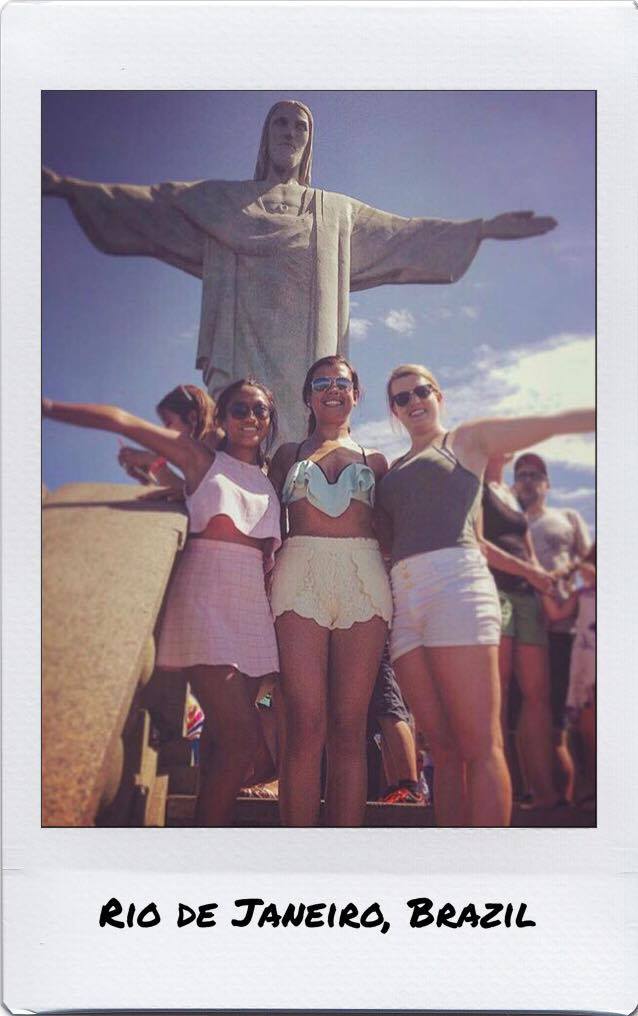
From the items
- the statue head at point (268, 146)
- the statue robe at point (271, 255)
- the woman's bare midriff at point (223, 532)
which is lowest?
the woman's bare midriff at point (223, 532)

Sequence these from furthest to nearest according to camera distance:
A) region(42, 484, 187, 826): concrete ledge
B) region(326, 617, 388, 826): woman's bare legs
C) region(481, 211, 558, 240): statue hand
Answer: region(481, 211, 558, 240): statue hand
region(326, 617, 388, 826): woman's bare legs
region(42, 484, 187, 826): concrete ledge

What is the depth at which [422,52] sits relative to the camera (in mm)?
4000

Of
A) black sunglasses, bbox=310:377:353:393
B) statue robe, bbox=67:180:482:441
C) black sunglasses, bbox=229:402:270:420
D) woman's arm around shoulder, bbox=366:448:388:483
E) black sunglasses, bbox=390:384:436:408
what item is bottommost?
woman's arm around shoulder, bbox=366:448:388:483

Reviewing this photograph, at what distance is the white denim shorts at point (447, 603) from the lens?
4004 millimetres

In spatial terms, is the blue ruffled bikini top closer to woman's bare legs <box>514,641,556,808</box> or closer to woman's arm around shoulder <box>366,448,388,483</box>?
woman's arm around shoulder <box>366,448,388,483</box>

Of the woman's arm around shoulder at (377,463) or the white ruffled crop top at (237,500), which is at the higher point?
the woman's arm around shoulder at (377,463)

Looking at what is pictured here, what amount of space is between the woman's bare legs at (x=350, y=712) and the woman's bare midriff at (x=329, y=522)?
0.89ft

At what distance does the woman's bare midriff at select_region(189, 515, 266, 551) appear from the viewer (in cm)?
402

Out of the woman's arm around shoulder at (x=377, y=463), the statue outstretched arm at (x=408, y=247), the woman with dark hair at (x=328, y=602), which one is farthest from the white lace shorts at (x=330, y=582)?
the statue outstretched arm at (x=408, y=247)

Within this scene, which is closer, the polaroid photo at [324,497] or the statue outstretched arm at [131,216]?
the polaroid photo at [324,497]

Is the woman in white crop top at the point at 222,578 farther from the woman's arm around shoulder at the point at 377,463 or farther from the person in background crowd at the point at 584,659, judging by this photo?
the person in background crowd at the point at 584,659

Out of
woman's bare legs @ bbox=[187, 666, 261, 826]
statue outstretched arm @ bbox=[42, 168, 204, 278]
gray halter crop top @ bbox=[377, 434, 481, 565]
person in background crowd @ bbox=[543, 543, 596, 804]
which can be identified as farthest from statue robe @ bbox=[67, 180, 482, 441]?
person in background crowd @ bbox=[543, 543, 596, 804]

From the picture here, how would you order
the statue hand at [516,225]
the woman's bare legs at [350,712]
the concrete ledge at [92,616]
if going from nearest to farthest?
the concrete ledge at [92,616] < the woman's bare legs at [350,712] < the statue hand at [516,225]

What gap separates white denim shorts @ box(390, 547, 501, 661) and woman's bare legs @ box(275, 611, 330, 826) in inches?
9.4
